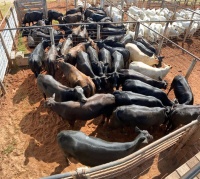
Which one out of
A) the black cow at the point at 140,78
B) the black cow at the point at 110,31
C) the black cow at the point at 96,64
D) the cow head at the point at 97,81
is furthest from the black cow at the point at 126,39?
the cow head at the point at 97,81

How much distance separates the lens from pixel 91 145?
14.3 feet

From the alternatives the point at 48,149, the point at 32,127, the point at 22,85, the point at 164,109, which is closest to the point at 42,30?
the point at 22,85

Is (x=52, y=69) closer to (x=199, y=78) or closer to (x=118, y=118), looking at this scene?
(x=118, y=118)

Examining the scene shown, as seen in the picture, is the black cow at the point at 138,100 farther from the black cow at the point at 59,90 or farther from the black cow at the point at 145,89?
the black cow at the point at 59,90

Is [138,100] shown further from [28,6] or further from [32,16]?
[28,6]

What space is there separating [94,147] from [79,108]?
5.28 feet

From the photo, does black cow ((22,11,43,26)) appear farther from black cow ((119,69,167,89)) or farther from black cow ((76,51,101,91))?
black cow ((119,69,167,89))

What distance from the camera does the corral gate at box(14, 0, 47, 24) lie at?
14.2 meters

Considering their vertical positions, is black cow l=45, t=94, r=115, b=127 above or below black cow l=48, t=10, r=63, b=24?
below

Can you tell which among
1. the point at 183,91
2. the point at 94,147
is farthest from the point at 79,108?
the point at 183,91

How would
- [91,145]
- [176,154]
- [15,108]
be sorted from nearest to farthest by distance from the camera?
[91,145] → [176,154] → [15,108]

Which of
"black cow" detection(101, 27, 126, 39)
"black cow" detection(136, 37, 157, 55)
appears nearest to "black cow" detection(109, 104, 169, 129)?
"black cow" detection(136, 37, 157, 55)

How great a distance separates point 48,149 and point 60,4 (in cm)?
1743

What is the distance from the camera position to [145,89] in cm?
662
